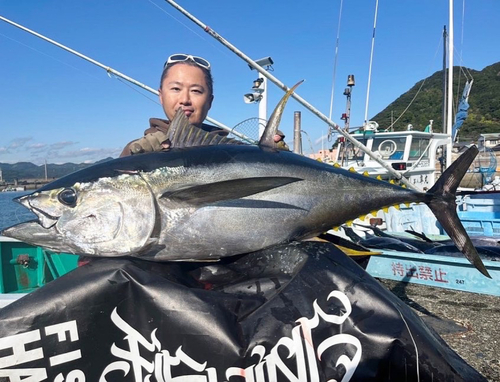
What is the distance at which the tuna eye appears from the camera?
143 cm

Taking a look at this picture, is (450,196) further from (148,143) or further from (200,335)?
(148,143)

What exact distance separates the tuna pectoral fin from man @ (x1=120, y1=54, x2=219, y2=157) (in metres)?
0.83

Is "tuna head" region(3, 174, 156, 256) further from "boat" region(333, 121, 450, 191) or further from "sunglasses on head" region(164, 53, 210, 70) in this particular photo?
"boat" region(333, 121, 450, 191)

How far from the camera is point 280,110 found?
1.73 m

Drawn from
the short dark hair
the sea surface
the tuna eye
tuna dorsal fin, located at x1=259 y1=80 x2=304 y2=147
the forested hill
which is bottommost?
the sea surface

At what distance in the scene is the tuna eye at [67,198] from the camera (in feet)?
4.71

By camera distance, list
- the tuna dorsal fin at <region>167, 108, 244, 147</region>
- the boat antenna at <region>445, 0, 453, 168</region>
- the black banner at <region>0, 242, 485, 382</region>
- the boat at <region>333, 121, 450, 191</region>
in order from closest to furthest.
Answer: the black banner at <region>0, 242, 485, 382</region>
the tuna dorsal fin at <region>167, 108, 244, 147</region>
the boat at <region>333, 121, 450, 191</region>
the boat antenna at <region>445, 0, 453, 168</region>

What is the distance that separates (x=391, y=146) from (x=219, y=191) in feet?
32.7

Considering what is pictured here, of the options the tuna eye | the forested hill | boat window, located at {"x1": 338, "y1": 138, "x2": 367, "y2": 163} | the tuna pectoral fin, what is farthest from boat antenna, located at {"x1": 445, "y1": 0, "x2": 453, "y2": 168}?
the forested hill

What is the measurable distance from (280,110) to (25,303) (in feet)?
4.21

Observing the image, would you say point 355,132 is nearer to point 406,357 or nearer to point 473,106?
point 406,357

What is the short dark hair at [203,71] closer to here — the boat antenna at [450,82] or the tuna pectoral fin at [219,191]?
the tuna pectoral fin at [219,191]

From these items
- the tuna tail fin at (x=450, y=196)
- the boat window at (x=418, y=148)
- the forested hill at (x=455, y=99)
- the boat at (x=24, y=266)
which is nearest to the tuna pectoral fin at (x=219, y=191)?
the tuna tail fin at (x=450, y=196)

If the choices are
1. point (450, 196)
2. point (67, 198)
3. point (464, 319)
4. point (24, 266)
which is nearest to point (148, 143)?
point (67, 198)
